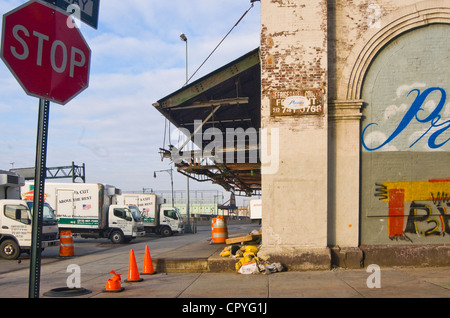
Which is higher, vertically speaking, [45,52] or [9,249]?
[45,52]

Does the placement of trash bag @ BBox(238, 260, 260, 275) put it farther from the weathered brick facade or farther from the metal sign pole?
the metal sign pole

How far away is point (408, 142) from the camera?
10.2m

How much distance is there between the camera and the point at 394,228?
1009cm

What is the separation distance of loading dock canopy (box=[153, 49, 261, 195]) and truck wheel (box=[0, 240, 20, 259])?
7.61m

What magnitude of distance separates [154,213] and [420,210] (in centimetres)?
2605

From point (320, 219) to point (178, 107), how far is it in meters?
5.84

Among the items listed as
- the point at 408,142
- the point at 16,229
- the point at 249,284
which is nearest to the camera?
the point at 249,284
